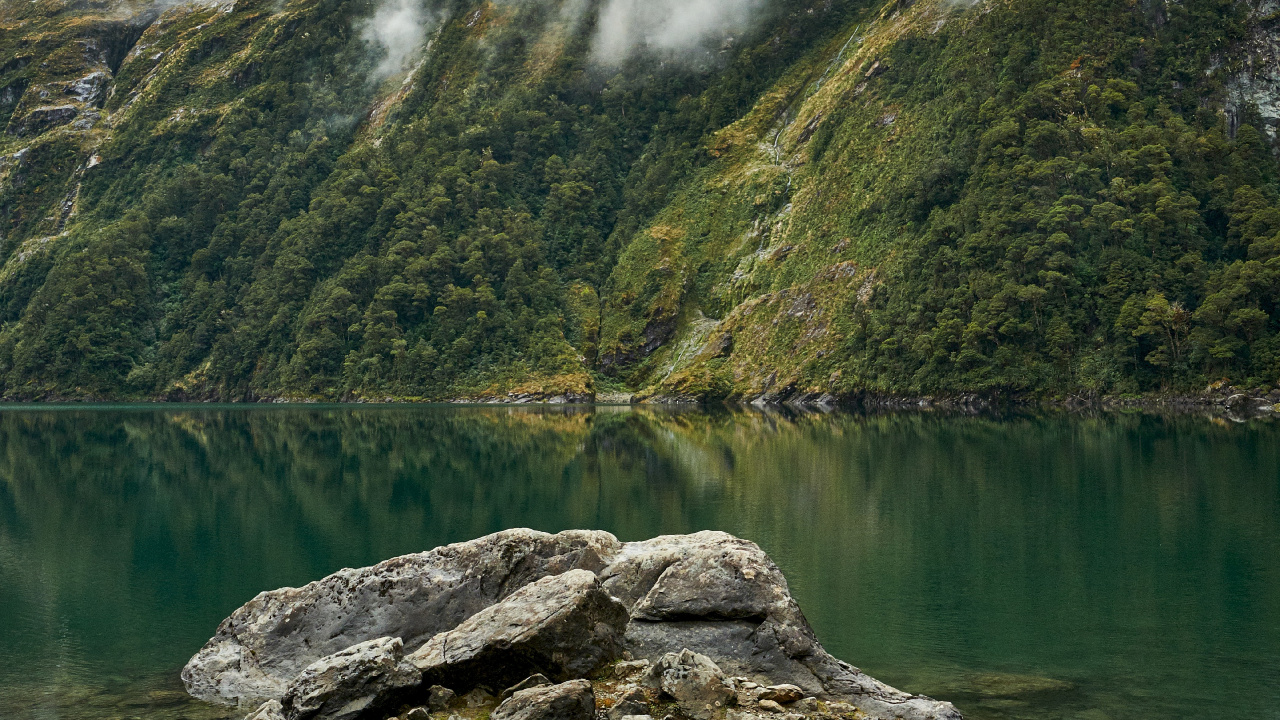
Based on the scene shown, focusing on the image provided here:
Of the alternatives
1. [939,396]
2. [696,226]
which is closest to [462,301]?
[696,226]

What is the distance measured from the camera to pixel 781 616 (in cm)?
2117

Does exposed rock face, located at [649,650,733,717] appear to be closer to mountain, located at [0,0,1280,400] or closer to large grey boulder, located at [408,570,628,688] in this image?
large grey boulder, located at [408,570,628,688]

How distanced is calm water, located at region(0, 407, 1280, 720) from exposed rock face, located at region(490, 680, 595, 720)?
7.78 m

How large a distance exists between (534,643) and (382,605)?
627cm

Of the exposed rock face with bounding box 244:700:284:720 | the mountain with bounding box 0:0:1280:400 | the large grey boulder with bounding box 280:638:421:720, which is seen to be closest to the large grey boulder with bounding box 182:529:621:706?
the large grey boulder with bounding box 280:638:421:720

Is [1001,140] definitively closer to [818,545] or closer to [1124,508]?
[1124,508]

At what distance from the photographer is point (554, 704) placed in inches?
687

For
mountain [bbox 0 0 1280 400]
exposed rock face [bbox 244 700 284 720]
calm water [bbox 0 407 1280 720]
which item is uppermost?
mountain [bbox 0 0 1280 400]

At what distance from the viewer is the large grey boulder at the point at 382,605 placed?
77.5ft

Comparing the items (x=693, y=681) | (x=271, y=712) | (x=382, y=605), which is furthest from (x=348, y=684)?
(x=693, y=681)

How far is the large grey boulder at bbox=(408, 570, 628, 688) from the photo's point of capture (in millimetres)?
19438

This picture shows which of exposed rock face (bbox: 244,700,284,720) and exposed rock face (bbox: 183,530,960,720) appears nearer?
exposed rock face (bbox: 244,700,284,720)

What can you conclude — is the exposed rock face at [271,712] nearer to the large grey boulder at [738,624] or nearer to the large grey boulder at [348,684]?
the large grey boulder at [348,684]

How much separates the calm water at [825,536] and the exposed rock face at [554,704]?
Answer: 25.5 ft
